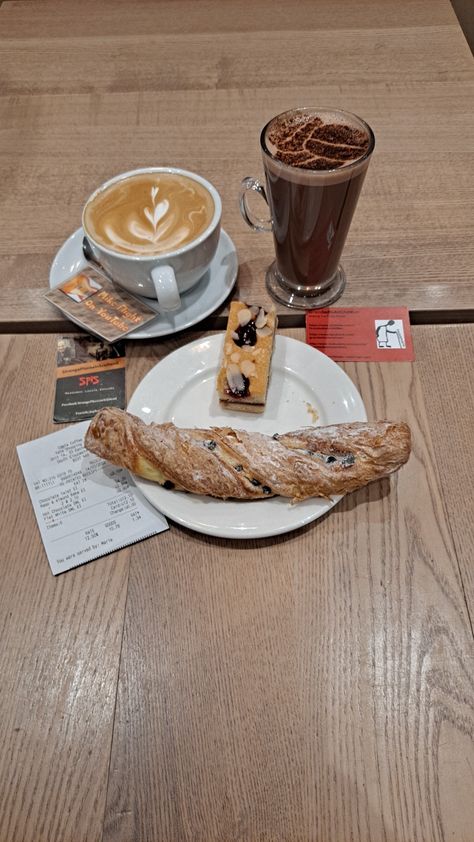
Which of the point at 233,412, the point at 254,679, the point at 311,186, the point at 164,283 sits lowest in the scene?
the point at 254,679

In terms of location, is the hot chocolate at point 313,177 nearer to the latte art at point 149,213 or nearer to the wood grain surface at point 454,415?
the latte art at point 149,213

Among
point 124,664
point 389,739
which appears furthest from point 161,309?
point 389,739

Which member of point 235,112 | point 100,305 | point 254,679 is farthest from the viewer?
point 235,112

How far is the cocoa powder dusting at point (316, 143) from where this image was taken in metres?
0.84

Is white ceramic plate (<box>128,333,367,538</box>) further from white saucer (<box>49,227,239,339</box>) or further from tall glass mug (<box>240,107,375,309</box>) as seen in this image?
tall glass mug (<box>240,107,375,309</box>)

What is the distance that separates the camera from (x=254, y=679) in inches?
26.1

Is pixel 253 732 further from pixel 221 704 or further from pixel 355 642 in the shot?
pixel 355 642

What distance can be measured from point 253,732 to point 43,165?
4.19 feet

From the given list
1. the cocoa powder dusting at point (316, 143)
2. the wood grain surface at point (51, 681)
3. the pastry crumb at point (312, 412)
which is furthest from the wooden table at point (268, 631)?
the cocoa powder dusting at point (316, 143)

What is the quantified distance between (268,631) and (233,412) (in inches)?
13.1

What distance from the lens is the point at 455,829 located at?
574mm

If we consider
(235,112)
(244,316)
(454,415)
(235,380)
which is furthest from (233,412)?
(235,112)

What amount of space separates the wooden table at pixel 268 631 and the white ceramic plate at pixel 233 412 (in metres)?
0.06

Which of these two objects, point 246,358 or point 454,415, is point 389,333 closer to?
point 454,415
